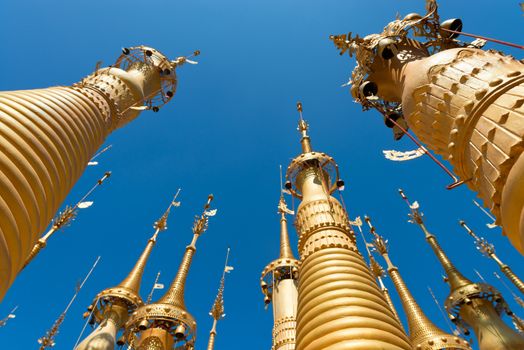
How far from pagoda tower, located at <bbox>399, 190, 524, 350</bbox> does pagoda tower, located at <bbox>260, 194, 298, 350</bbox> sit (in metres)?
8.56

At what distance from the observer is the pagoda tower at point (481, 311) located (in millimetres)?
14990

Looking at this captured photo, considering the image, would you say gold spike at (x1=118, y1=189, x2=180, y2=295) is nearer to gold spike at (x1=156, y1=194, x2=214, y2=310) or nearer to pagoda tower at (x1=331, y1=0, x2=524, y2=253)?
gold spike at (x1=156, y1=194, x2=214, y2=310)

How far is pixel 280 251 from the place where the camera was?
63.2 ft

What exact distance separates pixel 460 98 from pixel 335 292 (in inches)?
138

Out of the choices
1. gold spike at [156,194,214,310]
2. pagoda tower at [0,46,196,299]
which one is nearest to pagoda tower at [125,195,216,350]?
gold spike at [156,194,214,310]

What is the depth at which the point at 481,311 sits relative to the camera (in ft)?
55.8

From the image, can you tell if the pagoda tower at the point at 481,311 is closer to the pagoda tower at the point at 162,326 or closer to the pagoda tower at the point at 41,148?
the pagoda tower at the point at 162,326

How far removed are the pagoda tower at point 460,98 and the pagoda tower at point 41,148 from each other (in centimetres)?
652

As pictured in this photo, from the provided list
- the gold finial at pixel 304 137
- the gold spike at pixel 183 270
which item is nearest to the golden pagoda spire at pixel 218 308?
the gold spike at pixel 183 270

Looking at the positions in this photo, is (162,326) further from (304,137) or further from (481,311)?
(481,311)

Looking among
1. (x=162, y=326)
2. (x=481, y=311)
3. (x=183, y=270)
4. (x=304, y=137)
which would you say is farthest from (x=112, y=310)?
(x=481, y=311)

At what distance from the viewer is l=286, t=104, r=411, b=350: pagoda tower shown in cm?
493

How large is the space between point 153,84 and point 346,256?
451 inches

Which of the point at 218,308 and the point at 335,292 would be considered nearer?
the point at 335,292
